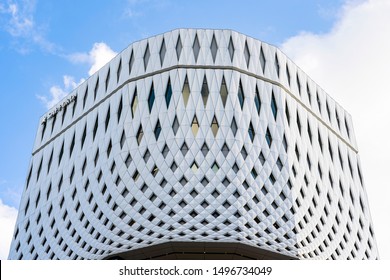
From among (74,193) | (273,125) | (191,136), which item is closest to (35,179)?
(74,193)

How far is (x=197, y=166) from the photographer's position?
181 feet

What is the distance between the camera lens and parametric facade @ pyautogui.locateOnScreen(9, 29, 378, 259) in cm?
5353

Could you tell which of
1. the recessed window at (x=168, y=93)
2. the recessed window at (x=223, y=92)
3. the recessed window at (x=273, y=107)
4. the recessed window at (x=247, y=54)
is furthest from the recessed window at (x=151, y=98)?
the recessed window at (x=273, y=107)

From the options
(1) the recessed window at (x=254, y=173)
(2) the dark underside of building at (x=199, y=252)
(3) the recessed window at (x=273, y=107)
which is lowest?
(2) the dark underside of building at (x=199, y=252)

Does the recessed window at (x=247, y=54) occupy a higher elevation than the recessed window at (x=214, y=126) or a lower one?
higher

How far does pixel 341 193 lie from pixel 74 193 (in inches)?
935

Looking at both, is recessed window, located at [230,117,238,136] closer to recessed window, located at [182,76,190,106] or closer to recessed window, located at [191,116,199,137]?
recessed window, located at [191,116,199,137]

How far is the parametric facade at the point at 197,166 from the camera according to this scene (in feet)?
176

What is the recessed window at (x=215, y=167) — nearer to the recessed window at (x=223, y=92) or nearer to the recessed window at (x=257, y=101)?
the recessed window at (x=223, y=92)

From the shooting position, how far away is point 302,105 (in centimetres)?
6388

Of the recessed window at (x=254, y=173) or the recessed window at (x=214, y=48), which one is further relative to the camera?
the recessed window at (x=214, y=48)
